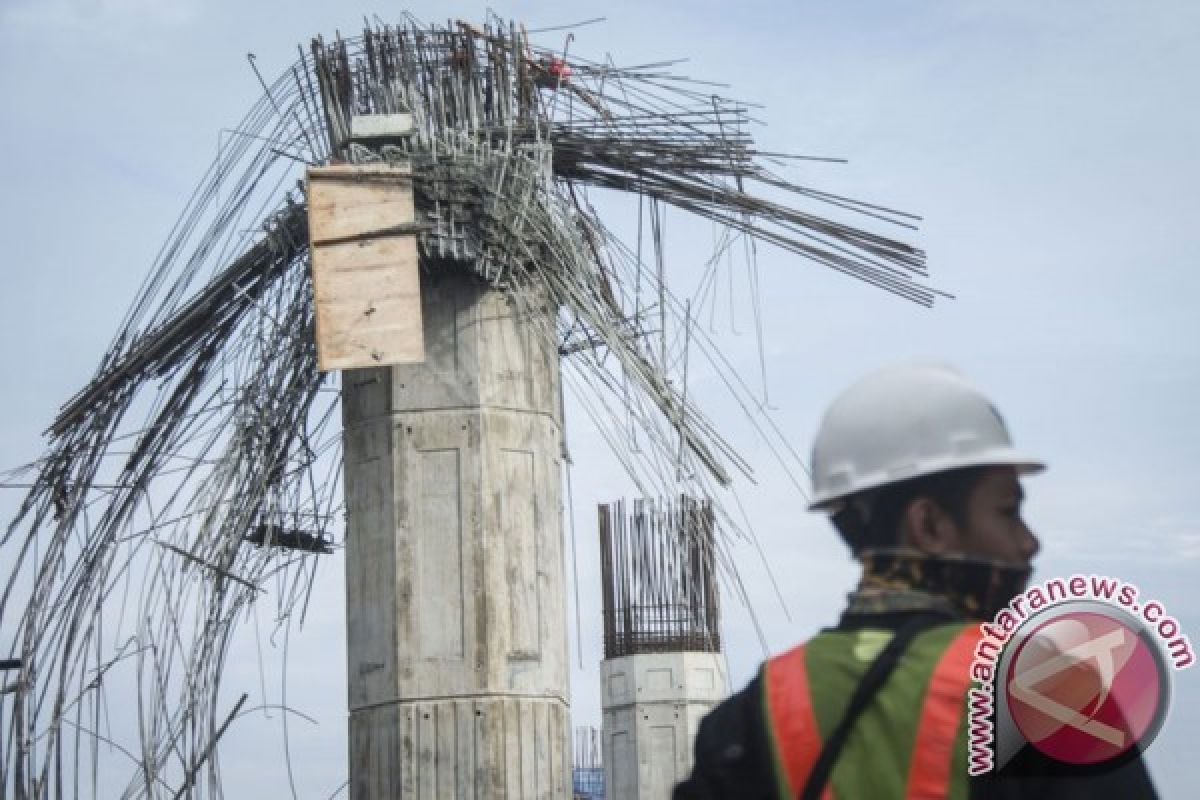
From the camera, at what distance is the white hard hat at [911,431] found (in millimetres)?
2258

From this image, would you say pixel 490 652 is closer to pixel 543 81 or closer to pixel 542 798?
pixel 542 798

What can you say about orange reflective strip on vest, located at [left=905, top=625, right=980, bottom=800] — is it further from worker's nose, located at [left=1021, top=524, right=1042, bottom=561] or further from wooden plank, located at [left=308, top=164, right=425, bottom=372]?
wooden plank, located at [left=308, top=164, right=425, bottom=372]

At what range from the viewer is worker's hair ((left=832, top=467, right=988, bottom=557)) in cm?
228

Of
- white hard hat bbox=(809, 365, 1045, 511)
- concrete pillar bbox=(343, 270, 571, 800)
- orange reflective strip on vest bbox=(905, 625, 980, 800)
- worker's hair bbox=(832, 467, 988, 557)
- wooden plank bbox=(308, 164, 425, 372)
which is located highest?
wooden plank bbox=(308, 164, 425, 372)

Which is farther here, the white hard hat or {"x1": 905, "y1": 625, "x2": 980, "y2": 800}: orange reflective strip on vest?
the white hard hat

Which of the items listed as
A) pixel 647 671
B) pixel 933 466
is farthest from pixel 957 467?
pixel 647 671

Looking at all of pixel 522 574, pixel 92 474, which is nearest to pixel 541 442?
pixel 522 574

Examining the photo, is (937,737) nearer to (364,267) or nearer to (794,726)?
(794,726)

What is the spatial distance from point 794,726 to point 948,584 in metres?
0.26

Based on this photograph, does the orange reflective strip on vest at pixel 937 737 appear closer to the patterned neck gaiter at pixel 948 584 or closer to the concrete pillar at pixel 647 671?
the patterned neck gaiter at pixel 948 584

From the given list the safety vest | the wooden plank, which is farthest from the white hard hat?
the wooden plank

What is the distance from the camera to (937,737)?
2.10 m

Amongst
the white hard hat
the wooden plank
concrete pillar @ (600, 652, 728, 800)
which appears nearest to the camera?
the white hard hat

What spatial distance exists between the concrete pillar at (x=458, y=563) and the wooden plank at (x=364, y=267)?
372 millimetres
